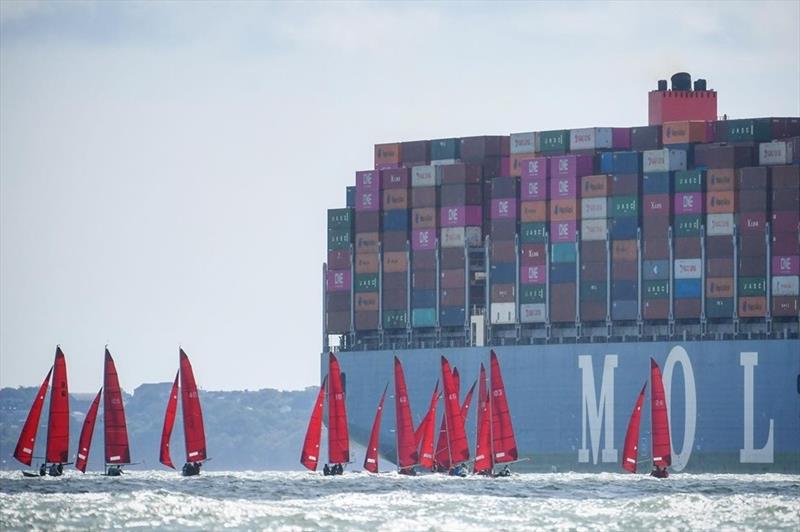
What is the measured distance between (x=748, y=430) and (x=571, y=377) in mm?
8654

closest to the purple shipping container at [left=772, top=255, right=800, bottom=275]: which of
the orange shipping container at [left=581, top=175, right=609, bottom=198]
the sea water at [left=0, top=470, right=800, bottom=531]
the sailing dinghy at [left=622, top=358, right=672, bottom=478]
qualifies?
the sailing dinghy at [left=622, top=358, right=672, bottom=478]

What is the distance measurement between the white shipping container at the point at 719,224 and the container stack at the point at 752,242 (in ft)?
1.27

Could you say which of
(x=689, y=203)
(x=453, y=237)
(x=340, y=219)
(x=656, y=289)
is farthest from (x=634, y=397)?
(x=340, y=219)

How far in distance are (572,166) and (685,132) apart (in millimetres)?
5275

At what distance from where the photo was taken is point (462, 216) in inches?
4124

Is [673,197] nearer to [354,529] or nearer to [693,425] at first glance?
[693,425]

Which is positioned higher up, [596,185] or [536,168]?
[536,168]

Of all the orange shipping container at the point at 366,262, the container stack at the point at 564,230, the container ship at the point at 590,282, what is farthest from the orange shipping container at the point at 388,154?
the container stack at the point at 564,230

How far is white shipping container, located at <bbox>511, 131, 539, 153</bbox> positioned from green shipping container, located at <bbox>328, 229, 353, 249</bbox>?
9.56 metres

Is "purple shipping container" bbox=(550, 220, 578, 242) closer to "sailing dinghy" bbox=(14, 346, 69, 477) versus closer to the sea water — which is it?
the sea water

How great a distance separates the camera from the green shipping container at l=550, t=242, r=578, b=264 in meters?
101

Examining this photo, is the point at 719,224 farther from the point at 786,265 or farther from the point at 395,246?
the point at 395,246

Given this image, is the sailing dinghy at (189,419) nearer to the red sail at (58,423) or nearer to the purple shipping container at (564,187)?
the red sail at (58,423)

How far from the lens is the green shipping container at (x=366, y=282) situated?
107 metres
